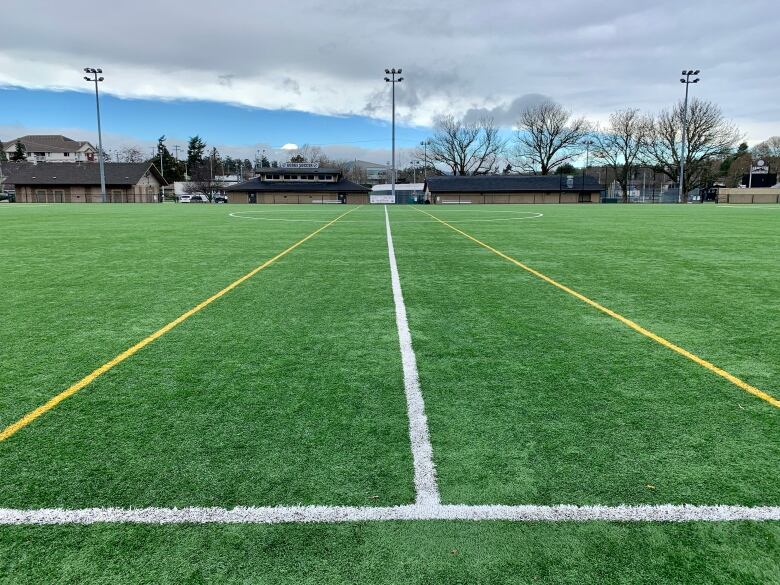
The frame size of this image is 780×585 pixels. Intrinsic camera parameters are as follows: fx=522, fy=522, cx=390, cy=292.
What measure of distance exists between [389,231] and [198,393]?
51.7ft

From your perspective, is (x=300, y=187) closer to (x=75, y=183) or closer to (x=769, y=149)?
(x=75, y=183)

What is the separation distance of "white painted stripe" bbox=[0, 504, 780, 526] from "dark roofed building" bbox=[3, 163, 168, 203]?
83.9 m

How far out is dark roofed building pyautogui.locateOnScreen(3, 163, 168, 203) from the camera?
7650cm

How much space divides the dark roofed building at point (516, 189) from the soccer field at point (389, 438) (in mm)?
74773

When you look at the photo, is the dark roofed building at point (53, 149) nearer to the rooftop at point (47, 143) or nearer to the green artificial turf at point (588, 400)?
the rooftop at point (47, 143)

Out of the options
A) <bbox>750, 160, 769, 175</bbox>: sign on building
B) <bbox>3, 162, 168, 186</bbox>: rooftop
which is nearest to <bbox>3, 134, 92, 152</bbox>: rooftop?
<bbox>3, 162, 168, 186</bbox>: rooftop

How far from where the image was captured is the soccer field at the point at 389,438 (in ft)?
8.11

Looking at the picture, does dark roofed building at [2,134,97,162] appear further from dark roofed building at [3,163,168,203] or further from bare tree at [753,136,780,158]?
bare tree at [753,136,780,158]

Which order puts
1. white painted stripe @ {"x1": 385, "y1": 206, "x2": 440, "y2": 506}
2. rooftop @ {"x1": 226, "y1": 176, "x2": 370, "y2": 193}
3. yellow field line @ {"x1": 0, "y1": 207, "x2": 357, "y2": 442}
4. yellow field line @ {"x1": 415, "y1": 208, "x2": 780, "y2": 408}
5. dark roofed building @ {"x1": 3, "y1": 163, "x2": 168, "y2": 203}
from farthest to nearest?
rooftop @ {"x1": 226, "y1": 176, "x2": 370, "y2": 193} < dark roofed building @ {"x1": 3, "y1": 163, "x2": 168, "y2": 203} < yellow field line @ {"x1": 415, "y1": 208, "x2": 780, "y2": 408} < yellow field line @ {"x1": 0, "y1": 207, "x2": 357, "y2": 442} < white painted stripe @ {"x1": 385, "y1": 206, "x2": 440, "y2": 506}

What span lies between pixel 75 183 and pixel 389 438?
88.7 m

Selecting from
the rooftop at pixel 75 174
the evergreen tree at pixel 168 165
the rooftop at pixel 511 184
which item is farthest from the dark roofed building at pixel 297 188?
the evergreen tree at pixel 168 165

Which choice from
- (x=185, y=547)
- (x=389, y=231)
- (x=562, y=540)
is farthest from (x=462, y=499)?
(x=389, y=231)

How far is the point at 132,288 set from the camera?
334 inches

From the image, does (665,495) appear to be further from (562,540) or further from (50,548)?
(50,548)
